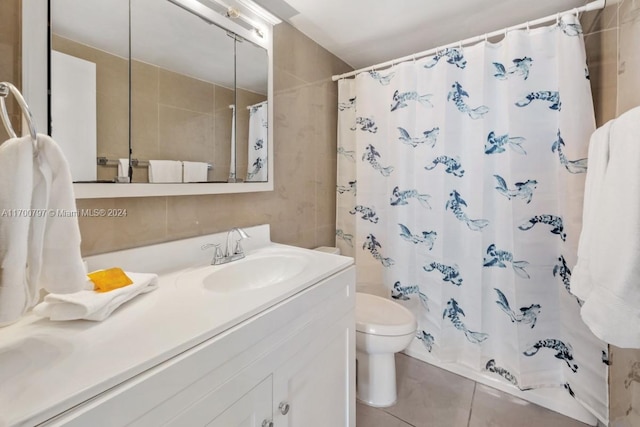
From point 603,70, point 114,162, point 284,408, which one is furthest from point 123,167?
point 603,70

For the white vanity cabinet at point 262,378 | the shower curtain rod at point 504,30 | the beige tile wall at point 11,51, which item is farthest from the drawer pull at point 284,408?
the shower curtain rod at point 504,30

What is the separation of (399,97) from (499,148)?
2.19 ft

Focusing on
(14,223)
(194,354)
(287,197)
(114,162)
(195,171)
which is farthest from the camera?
(287,197)

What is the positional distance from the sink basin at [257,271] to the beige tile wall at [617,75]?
1.31 m

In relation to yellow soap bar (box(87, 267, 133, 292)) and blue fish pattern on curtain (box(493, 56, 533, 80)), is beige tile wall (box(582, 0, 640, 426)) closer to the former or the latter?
blue fish pattern on curtain (box(493, 56, 533, 80))

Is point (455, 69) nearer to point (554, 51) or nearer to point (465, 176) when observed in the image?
point (554, 51)

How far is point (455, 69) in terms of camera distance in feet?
5.27

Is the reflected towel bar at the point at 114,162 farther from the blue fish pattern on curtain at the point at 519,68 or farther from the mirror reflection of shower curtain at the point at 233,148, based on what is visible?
the blue fish pattern on curtain at the point at 519,68

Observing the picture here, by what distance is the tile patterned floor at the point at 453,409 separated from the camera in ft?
4.73

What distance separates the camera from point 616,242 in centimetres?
84

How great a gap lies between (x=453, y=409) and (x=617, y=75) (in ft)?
5.85

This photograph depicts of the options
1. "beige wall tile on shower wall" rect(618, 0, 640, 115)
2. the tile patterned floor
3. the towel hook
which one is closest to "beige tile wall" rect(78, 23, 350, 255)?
the towel hook

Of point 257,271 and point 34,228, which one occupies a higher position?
point 34,228

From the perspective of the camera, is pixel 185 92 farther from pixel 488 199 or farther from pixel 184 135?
pixel 488 199
